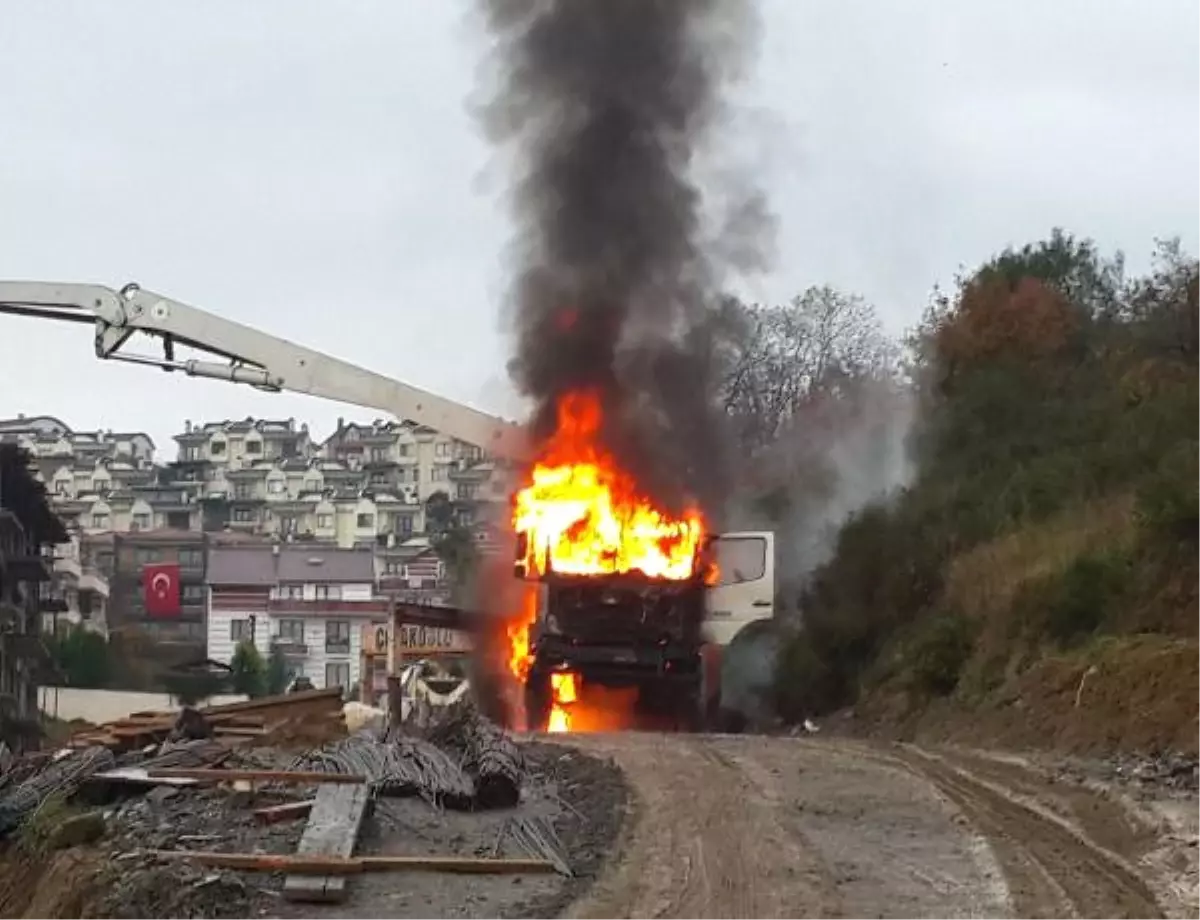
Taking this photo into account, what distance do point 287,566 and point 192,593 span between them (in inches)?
209

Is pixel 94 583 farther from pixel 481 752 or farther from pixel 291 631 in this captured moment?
pixel 481 752

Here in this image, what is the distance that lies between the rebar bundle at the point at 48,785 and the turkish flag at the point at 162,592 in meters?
71.8

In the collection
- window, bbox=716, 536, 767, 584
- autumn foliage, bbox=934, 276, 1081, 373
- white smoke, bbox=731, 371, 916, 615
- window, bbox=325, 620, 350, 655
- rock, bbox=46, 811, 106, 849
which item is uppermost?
autumn foliage, bbox=934, 276, 1081, 373

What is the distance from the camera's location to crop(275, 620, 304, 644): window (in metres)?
86.3

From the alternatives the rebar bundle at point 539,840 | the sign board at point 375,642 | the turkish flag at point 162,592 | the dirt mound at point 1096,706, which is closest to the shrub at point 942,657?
the dirt mound at point 1096,706

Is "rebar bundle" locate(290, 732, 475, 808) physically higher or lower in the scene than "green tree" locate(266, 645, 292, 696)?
higher

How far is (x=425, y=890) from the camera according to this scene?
10.7 m

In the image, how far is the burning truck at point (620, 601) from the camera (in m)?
24.2

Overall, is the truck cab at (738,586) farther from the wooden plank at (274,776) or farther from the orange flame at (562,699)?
the wooden plank at (274,776)

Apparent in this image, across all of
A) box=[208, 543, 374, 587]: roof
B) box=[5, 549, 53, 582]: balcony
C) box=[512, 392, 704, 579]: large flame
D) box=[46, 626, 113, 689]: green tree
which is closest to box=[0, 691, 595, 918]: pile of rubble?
box=[512, 392, 704, 579]: large flame

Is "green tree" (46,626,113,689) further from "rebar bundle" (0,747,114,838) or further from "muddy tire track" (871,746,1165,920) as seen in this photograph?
"muddy tire track" (871,746,1165,920)

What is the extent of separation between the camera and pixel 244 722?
19.0 meters

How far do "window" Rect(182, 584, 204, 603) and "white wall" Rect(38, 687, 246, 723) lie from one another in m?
30.4

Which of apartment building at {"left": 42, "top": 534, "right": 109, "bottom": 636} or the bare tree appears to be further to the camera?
apartment building at {"left": 42, "top": 534, "right": 109, "bottom": 636}
